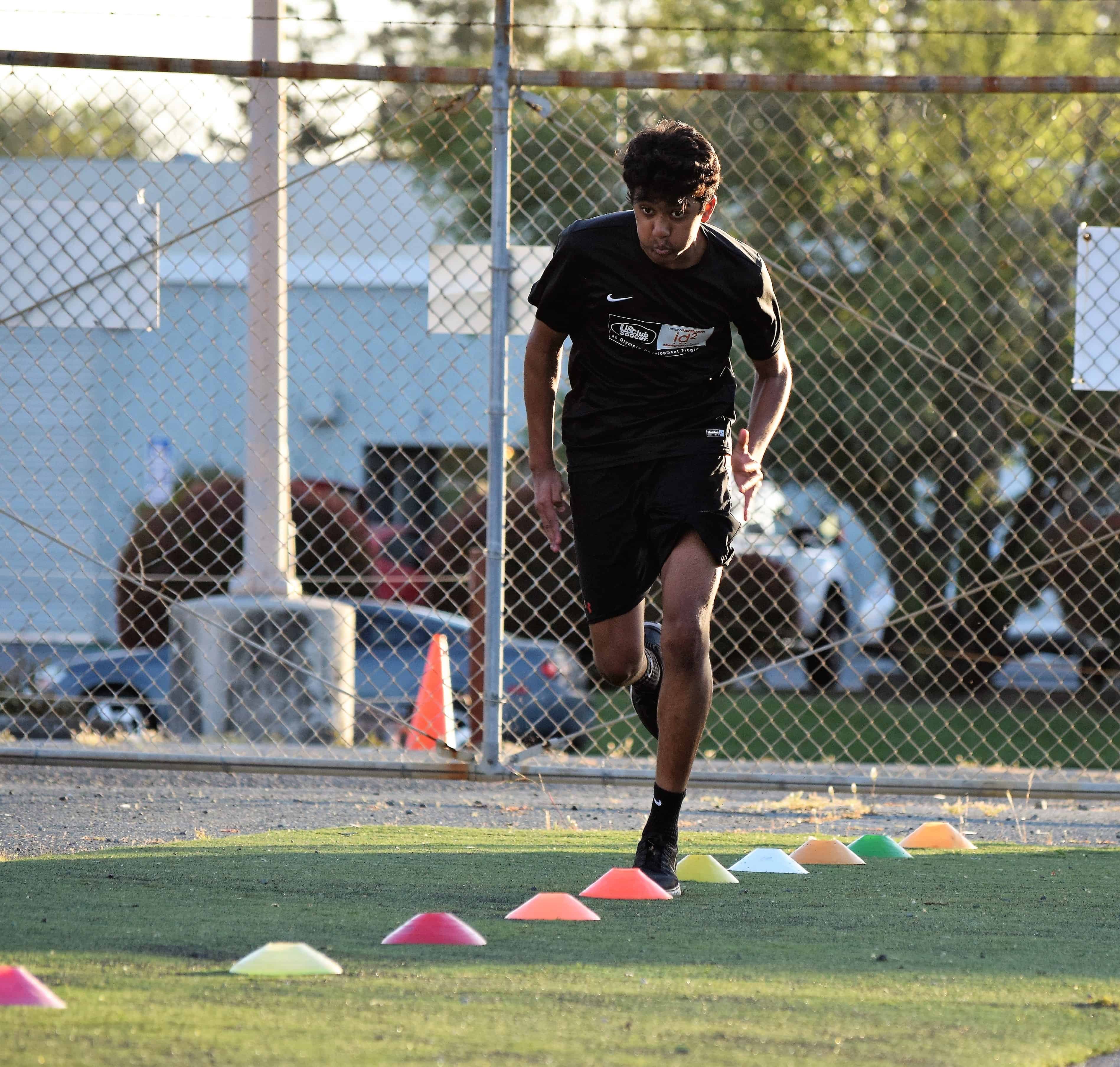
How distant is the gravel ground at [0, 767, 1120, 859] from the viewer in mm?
5184

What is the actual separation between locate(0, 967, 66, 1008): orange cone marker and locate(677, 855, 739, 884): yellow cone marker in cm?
190

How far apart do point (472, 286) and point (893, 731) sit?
7554 millimetres

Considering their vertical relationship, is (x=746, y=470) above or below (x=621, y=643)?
above

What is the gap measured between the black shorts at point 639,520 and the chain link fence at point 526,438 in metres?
1.72

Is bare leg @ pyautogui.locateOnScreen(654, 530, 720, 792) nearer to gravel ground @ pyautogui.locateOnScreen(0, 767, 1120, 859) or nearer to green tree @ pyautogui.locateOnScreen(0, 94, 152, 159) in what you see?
gravel ground @ pyautogui.locateOnScreen(0, 767, 1120, 859)

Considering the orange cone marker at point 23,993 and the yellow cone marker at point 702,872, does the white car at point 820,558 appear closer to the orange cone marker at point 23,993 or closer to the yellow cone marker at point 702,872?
the yellow cone marker at point 702,872

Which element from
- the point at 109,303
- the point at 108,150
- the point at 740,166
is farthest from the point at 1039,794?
the point at 108,150

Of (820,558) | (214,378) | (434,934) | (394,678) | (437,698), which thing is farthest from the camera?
(214,378)

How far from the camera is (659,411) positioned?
4.12 m

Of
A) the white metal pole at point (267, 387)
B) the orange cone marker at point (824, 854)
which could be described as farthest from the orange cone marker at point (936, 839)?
the white metal pole at point (267, 387)

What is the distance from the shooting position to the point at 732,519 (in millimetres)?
4016

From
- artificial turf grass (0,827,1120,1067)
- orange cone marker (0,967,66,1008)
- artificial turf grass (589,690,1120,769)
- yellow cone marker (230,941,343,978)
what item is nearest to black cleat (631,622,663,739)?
artificial turf grass (0,827,1120,1067)

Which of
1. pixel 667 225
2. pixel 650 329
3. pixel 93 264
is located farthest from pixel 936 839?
pixel 93 264

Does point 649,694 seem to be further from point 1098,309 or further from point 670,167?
point 1098,309
